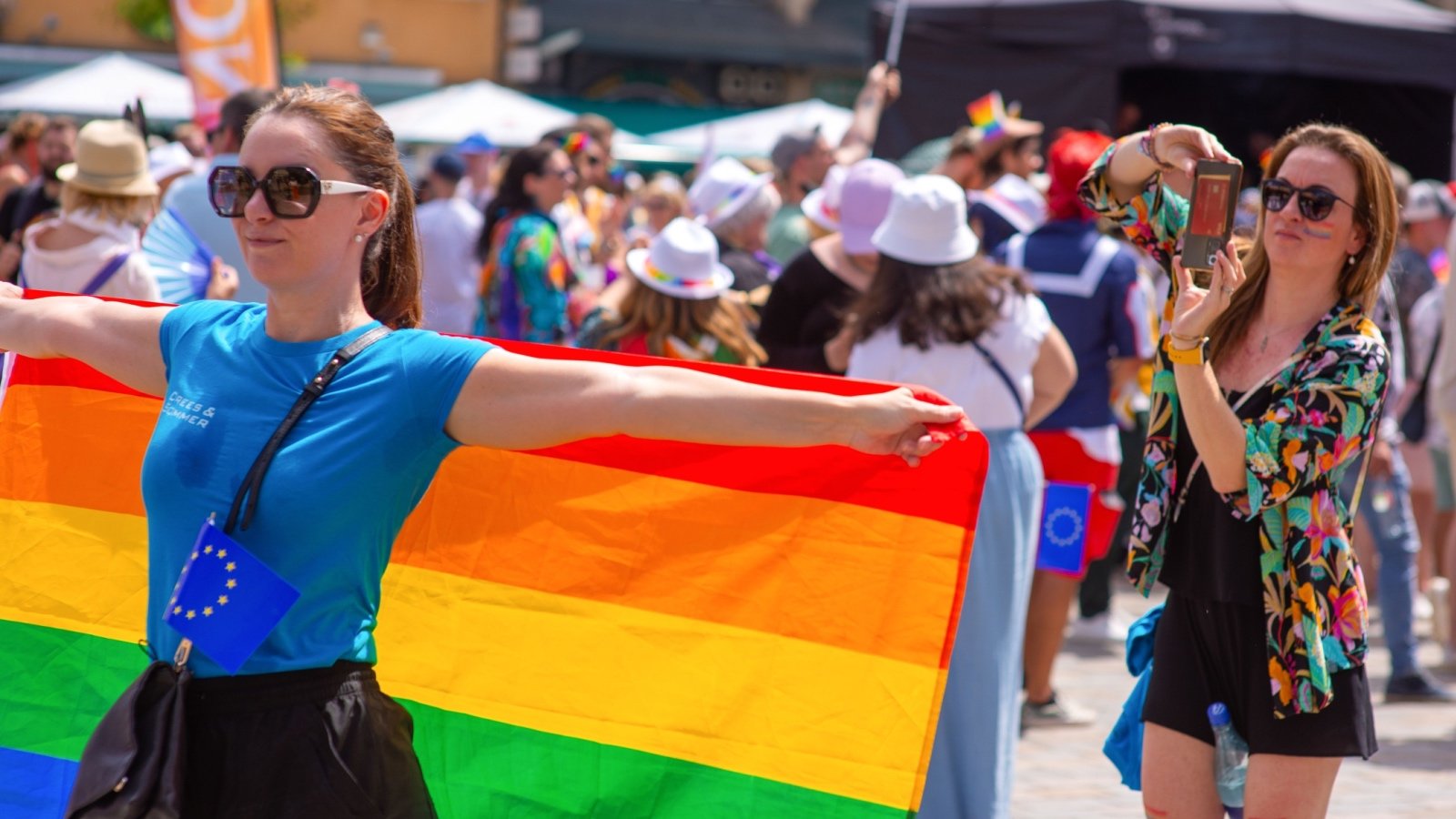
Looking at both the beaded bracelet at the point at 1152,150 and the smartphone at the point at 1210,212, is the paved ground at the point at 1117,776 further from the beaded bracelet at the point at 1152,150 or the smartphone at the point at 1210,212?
the smartphone at the point at 1210,212

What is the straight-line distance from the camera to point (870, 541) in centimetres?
317

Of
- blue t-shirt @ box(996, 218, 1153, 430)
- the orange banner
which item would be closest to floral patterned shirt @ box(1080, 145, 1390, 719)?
blue t-shirt @ box(996, 218, 1153, 430)

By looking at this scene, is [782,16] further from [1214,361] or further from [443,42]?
[1214,361]

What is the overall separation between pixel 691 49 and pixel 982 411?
88.4ft

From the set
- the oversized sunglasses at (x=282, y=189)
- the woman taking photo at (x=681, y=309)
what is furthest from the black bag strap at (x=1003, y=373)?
the oversized sunglasses at (x=282, y=189)

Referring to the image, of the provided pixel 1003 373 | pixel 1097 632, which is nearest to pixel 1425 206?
pixel 1097 632

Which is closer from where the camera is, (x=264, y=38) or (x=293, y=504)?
(x=293, y=504)

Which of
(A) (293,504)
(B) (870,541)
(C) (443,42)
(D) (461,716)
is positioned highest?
(A) (293,504)

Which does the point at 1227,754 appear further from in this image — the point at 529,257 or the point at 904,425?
the point at 529,257

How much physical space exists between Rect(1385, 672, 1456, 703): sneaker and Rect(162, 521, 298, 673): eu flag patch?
644 cm

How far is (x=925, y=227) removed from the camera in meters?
5.44

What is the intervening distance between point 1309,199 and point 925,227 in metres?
1.85

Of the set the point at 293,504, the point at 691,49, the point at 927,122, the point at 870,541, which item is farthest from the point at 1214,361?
the point at 691,49

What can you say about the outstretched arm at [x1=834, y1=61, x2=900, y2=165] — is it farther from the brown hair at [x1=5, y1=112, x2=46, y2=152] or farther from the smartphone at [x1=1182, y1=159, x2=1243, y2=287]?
the smartphone at [x1=1182, y1=159, x2=1243, y2=287]
